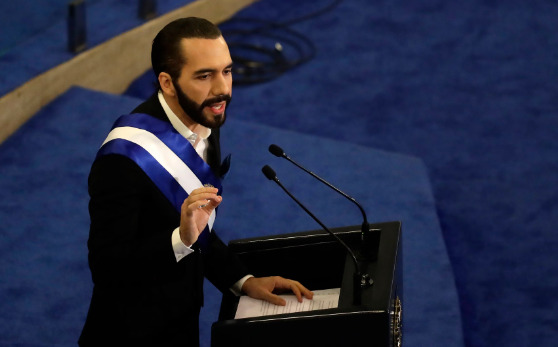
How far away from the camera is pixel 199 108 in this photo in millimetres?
1742

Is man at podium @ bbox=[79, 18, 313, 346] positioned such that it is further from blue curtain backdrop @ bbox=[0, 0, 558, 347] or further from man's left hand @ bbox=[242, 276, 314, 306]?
blue curtain backdrop @ bbox=[0, 0, 558, 347]

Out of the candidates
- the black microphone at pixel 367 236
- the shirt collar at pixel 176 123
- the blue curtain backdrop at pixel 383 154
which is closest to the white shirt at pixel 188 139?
the shirt collar at pixel 176 123

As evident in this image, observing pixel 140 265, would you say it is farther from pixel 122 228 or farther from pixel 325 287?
pixel 325 287

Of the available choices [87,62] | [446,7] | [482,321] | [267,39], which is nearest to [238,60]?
[267,39]

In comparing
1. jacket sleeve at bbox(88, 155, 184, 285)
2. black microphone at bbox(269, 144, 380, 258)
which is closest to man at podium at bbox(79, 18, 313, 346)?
jacket sleeve at bbox(88, 155, 184, 285)

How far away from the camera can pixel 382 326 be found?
1.65 m

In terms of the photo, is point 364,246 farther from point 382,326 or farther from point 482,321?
point 482,321

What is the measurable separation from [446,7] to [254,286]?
4.12 meters

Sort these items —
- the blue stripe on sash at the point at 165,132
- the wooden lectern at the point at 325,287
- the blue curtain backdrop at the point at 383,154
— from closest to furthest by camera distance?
the wooden lectern at the point at 325,287
the blue stripe on sash at the point at 165,132
the blue curtain backdrop at the point at 383,154

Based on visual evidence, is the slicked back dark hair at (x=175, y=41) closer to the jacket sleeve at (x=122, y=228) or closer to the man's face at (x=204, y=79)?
the man's face at (x=204, y=79)

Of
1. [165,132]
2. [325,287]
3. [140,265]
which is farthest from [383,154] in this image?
[140,265]

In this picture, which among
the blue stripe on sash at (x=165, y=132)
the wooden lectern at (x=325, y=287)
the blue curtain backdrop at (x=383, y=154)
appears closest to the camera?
the wooden lectern at (x=325, y=287)

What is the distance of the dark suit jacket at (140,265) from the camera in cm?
168

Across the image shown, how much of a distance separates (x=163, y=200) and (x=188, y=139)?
143 millimetres
